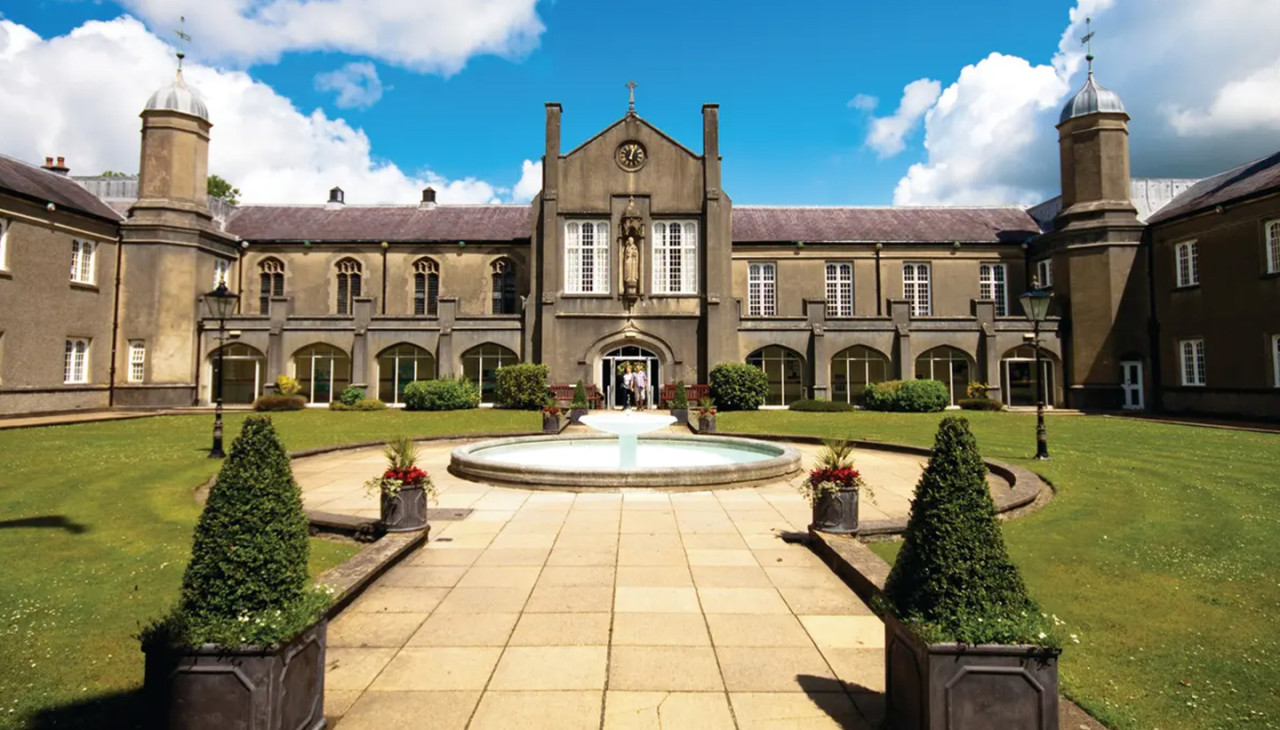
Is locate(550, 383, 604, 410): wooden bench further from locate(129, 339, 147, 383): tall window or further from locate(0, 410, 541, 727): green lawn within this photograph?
locate(129, 339, 147, 383): tall window

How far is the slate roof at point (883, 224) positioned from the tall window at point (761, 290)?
1.83 meters

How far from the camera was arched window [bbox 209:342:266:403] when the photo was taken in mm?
35156

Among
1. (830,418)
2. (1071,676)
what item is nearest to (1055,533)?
(1071,676)

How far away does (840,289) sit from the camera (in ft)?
128

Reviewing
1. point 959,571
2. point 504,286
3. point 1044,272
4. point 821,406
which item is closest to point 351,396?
point 504,286

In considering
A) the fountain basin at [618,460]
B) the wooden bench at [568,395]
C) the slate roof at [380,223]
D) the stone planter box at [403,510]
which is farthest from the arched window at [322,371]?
the stone planter box at [403,510]

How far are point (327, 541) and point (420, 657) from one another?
4255mm

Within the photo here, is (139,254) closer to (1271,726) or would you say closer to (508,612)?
(508,612)

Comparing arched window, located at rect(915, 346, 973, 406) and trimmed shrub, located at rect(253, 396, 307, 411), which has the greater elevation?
arched window, located at rect(915, 346, 973, 406)

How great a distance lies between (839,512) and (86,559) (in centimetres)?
917

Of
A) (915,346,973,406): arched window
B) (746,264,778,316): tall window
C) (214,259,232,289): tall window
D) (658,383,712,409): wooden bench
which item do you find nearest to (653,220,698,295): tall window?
(658,383,712,409): wooden bench

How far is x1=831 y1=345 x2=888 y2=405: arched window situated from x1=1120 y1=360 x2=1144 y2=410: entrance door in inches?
441

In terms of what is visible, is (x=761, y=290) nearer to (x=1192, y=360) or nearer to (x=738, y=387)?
(x=738, y=387)

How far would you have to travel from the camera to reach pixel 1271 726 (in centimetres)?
413
